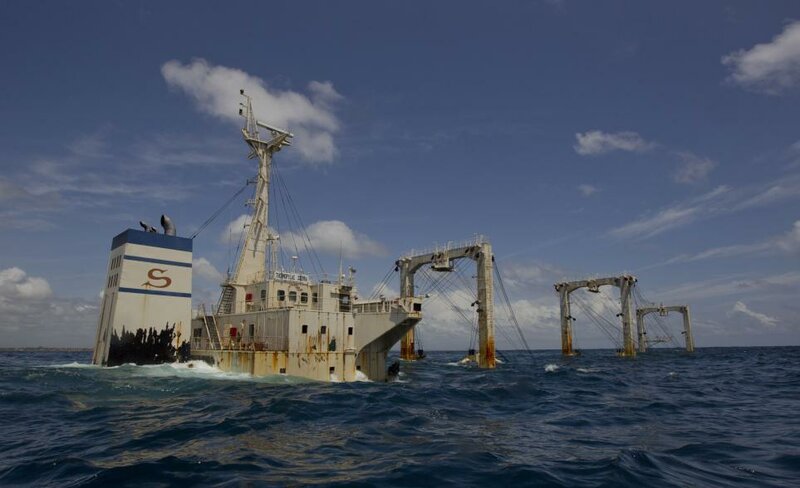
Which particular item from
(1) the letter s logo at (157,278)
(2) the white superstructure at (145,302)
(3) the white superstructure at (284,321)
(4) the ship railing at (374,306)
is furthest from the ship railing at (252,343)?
(4) the ship railing at (374,306)

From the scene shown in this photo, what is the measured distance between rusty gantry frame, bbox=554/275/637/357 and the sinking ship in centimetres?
5265

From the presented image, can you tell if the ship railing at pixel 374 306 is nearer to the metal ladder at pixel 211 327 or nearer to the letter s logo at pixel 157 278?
the metal ladder at pixel 211 327

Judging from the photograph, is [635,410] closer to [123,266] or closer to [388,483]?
[388,483]

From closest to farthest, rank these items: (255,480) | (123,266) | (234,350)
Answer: (255,480), (234,350), (123,266)

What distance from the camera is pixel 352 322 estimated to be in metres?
32.8

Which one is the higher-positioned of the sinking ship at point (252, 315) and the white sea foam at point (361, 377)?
the sinking ship at point (252, 315)

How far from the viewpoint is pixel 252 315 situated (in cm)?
3322

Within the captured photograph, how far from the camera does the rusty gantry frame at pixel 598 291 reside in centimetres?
7438

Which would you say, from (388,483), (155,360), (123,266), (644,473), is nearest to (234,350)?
(155,360)

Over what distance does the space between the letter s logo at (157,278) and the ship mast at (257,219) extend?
3.99 metres

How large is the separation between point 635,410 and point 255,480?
619 inches

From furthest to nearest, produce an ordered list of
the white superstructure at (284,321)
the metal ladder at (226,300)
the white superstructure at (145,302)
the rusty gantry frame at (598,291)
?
1. the rusty gantry frame at (598,291)
2. the metal ladder at (226,300)
3. the white superstructure at (145,302)
4. the white superstructure at (284,321)

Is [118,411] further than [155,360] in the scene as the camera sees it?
No

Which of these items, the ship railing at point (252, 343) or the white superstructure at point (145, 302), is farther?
the white superstructure at point (145, 302)
